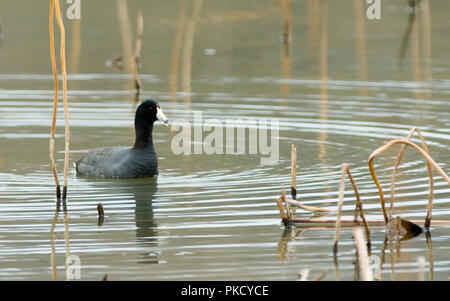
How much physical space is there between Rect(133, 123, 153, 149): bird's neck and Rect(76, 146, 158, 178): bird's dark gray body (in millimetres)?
84

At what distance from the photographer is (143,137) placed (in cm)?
1092

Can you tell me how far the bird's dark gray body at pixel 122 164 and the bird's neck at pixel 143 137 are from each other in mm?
84

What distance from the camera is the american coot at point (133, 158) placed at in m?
10.7

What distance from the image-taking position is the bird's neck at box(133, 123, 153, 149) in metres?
10.9

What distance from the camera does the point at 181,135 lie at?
1294 cm

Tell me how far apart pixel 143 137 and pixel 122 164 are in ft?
1.39

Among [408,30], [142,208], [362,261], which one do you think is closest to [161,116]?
[142,208]

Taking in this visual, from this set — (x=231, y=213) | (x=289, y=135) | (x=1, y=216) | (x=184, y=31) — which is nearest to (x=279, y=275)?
(x=231, y=213)

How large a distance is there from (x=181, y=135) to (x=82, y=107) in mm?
2211

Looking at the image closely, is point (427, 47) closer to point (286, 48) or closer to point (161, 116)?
point (286, 48)

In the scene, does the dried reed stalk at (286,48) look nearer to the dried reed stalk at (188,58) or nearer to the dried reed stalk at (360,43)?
the dried reed stalk at (360,43)

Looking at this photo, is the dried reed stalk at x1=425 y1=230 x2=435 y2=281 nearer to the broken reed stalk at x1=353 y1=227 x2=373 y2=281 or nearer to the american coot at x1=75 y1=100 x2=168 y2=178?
the broken reed stalk at x1=353 y1=227 x2=373 y2=281
